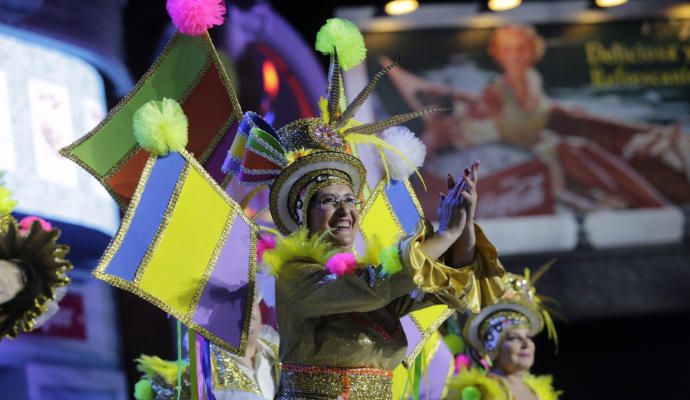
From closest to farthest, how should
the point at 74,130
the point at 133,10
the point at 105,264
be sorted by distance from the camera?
the point at 105,264 → the point at 74,130 → the point at 133,10

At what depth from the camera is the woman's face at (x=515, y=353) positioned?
5.12m

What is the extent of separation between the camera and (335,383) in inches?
127

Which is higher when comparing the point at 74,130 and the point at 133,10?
the point at 133,10

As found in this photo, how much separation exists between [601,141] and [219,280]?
15.7 feet

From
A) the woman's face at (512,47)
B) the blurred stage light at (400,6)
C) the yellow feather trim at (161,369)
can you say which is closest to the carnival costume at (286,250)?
the yellow feather trim at (161,369)

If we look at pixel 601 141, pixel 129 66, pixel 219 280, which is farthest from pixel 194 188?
pixel 601 141

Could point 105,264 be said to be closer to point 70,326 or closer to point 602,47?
point 70,326

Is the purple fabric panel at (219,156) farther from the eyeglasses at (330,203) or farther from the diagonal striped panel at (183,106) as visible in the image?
the eyeglasses at (330,203)

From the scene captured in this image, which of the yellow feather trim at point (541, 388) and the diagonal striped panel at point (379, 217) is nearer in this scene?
the diagonal striped panel at point (379, 217)

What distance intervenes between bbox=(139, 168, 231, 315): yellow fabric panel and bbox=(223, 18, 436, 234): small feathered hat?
0.56 ft

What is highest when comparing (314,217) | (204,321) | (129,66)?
(129,66)

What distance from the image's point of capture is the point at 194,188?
3389 millimetres

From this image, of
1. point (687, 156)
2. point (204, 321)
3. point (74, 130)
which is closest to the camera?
point (204, 321)

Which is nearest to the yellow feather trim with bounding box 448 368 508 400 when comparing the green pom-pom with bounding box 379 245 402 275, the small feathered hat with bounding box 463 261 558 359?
the small feathered hat with bounding box 463 261 558 359
